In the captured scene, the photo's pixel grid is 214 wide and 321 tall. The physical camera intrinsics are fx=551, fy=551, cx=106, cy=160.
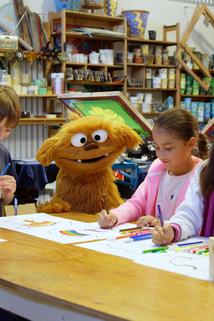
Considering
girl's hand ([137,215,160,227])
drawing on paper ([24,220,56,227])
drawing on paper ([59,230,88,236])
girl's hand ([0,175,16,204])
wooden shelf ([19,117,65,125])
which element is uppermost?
wooden shelf ([19,117,65,125])

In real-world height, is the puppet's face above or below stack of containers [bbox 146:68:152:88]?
below

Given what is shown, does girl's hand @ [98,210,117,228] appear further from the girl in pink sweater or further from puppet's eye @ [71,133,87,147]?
puppet's eye @ [71,133,87,147]

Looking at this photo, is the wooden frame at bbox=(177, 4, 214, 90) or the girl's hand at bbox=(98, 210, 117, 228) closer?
the girl's hand at bbox=(98, 210, 117, 228)

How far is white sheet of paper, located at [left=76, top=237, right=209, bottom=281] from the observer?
1192mm

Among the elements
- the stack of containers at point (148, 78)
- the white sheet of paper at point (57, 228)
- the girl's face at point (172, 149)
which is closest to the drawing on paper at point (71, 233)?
the white sheet of paper at point (57, 228)

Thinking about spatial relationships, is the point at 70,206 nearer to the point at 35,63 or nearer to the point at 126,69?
the point at 35,63

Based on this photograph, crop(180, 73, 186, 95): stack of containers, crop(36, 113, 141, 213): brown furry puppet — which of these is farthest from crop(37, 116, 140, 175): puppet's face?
crop(180, 73, 186, 95): stack of containers

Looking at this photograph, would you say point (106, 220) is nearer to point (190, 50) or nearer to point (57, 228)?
point (57, 228)

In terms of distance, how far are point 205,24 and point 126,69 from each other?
1664 mm

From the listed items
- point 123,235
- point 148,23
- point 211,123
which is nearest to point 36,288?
point 123,235

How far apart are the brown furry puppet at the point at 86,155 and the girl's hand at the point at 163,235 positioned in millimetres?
780

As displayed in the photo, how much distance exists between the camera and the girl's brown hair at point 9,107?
2.11 m

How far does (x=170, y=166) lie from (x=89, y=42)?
15.3 feet

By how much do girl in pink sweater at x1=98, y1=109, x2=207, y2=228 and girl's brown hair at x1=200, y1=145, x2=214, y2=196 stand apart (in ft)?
1.07
